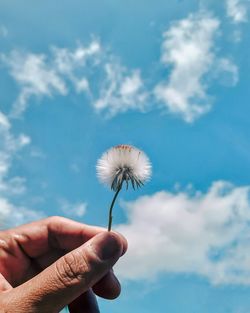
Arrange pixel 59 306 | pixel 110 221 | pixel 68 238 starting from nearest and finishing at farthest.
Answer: pixel 110 221 → pixel 59 306 → pixel 68 238

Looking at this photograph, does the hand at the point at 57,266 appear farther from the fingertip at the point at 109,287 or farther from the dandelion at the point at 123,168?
the dandelion at the point at 123,168

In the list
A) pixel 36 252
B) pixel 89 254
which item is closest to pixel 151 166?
pixel 89 254

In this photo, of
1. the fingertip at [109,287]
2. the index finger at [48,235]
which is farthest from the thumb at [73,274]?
the index finger at [48,235]

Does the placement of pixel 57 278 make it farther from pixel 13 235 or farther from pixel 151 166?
pixel 13 235

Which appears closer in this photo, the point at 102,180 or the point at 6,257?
the point at 102,180

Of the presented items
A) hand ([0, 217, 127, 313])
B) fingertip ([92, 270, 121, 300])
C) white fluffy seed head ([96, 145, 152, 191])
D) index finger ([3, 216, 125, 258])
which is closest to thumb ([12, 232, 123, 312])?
hand ([0, 217, 127, 313])

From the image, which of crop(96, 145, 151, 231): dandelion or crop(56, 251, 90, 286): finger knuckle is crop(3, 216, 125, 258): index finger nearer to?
crop(56, 251, 90, 286): finger knuckle
